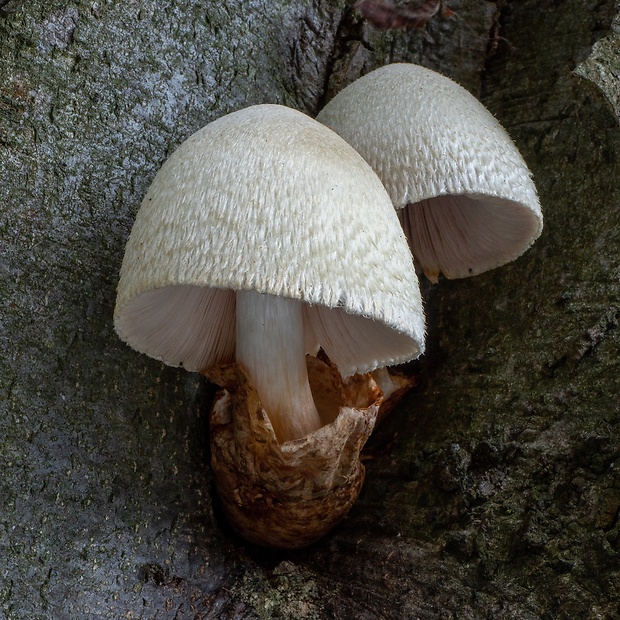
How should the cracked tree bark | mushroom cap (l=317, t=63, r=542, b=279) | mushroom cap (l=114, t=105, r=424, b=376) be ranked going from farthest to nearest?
1. mushroom cap (l=317, t=63, r=542, b=279)
2. the cracked tree bark
3. mushroom cap (l=114, t=105, r=424, b=376)

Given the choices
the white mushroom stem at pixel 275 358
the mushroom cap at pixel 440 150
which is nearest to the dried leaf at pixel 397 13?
the mushroom cap at pixel 440 150


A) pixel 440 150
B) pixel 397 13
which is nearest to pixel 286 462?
pixel 440 150

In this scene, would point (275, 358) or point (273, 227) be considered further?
point (275, 358)

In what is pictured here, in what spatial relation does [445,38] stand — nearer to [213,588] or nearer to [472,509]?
[472,509]

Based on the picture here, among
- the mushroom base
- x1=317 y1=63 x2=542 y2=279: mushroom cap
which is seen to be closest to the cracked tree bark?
the mushroom base

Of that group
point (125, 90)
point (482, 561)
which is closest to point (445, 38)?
point (125, 90)

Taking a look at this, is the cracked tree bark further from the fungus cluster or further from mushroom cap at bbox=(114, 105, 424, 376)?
mushroom cap at bbox=(114, 105, 424, 376)

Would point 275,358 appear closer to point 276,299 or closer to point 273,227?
point 276,299
